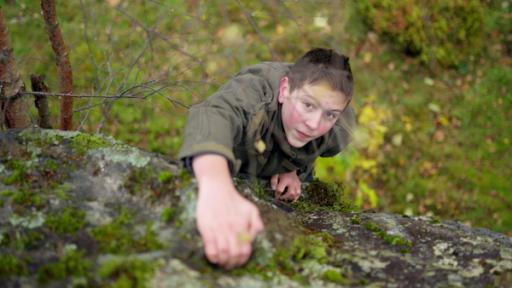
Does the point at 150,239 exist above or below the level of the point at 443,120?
above

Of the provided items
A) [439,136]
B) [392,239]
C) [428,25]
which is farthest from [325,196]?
[428,25]

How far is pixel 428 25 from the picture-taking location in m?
6.67

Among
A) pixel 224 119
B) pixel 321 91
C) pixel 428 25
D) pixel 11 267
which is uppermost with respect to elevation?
pixel 428 25

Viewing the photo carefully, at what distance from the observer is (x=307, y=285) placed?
169 centimetres

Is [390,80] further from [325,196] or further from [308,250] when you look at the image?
[308,250]

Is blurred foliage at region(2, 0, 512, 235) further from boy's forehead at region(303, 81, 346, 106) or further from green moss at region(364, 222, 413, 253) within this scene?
green moss at region(364, 222, 413, 253)

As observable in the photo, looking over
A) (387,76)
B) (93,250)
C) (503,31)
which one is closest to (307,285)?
(93,250)

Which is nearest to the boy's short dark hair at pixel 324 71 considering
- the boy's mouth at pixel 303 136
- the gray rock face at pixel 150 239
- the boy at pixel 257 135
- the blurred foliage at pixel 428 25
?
the boy at pixel 257 135

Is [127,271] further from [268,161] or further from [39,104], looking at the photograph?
[39,104]

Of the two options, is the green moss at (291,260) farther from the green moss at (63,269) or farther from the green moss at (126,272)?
the green moss at (63,269)

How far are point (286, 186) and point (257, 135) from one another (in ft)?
1.39

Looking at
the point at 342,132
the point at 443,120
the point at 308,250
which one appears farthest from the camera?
the point at 443,120

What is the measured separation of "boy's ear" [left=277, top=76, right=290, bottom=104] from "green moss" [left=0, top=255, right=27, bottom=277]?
144 cm

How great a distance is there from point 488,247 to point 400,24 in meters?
5.05
